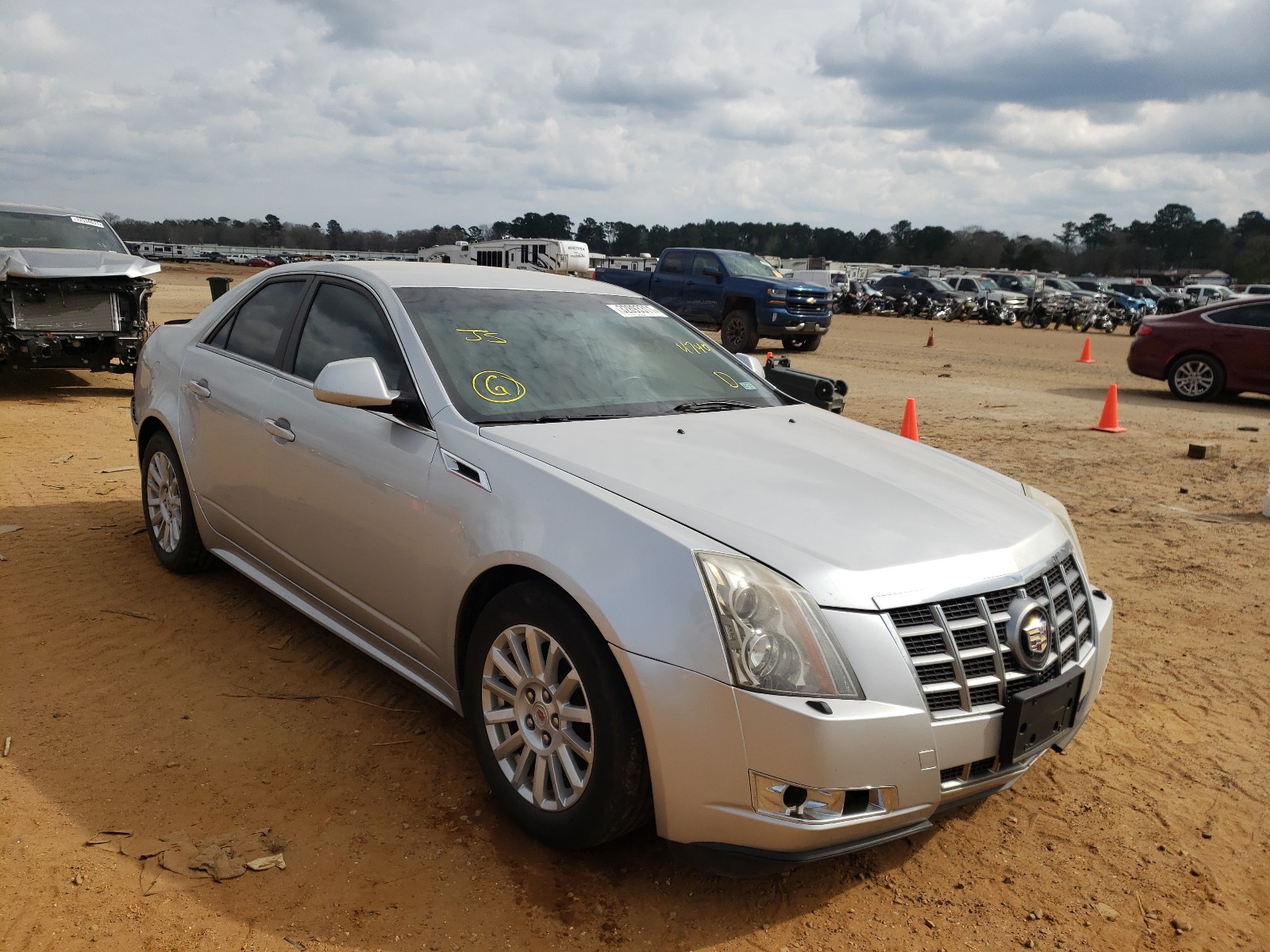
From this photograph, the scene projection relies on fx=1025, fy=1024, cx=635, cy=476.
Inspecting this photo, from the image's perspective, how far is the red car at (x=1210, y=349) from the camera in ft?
45.5

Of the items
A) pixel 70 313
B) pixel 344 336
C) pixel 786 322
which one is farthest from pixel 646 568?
pixel 786 322

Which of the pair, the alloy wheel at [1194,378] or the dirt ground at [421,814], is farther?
the alloy wheel at [1194,378]

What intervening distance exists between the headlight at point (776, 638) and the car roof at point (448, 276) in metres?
2.12

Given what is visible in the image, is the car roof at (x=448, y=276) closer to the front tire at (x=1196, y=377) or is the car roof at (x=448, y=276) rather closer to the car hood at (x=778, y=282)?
the front tire at (x=1196, y=377)

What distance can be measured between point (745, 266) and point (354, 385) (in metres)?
18.0

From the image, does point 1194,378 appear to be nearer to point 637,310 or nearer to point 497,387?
point 637,310

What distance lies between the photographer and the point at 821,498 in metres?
3.08

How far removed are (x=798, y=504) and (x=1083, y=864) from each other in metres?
1.44

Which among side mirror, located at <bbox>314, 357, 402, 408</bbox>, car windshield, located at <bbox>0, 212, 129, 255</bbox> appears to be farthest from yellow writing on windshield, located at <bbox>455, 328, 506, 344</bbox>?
car windshield, located at <bbox>0, 212, 129, 255</bbox>

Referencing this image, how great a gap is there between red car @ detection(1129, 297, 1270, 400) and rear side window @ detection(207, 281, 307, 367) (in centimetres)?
1335

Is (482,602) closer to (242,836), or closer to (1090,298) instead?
(242,836)

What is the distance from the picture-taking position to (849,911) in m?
Result: 2.88

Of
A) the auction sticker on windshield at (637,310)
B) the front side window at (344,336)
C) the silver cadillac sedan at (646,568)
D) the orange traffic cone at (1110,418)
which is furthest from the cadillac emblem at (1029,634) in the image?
the orange traffic cone at (1110,418)

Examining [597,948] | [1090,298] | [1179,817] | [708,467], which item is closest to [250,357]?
[708,467]
